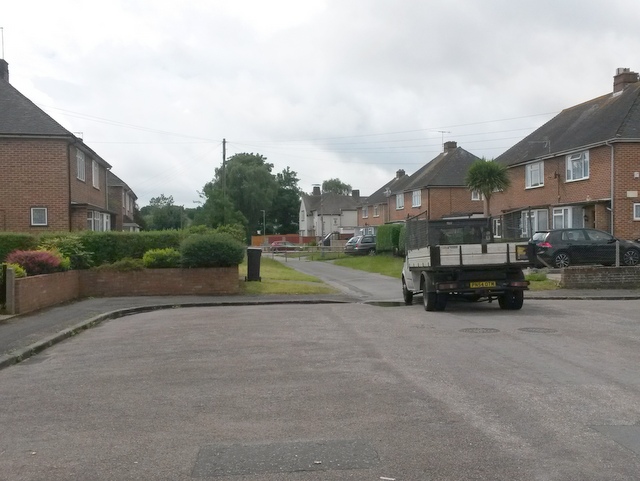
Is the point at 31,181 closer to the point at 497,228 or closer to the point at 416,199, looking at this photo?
the point at 497,228

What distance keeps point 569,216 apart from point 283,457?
31901mm

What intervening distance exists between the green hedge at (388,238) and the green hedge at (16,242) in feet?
88.6

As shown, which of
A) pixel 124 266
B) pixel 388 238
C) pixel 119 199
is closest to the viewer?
pixel 124 266

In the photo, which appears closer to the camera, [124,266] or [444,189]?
[124,266]

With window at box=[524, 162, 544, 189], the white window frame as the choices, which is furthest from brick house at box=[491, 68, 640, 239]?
the white window frame

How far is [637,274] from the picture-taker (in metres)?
22.9

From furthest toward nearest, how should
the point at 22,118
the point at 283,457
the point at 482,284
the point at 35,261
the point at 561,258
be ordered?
the point at 22,118 → the point at 561,258 → the point at 35,261 → the point at 482,284 → the point at 283,457

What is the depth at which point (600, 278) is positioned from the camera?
22797 millimetres

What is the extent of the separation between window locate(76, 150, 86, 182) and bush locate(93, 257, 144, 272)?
1074 centimetres

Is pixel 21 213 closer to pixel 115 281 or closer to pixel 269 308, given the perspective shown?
pixel 115 281

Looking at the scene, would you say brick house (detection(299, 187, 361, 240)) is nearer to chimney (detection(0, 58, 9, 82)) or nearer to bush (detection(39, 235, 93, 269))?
chimney (detection(0, 58, 9, 82))

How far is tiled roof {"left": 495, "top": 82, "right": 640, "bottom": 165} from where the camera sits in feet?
105

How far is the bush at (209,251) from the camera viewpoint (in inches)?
869

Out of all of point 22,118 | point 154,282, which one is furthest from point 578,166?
point 22,118
